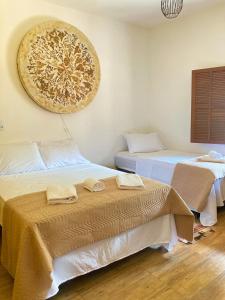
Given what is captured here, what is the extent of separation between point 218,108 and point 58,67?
7.13 ft

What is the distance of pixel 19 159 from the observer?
2.90 metres

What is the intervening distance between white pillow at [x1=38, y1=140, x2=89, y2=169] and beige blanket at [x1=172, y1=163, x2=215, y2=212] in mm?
1217

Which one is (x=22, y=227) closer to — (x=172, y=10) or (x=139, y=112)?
(x=172, y=10)

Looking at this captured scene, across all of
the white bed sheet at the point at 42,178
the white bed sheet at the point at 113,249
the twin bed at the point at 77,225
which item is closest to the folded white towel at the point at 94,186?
the twin bed at the point at 77,225

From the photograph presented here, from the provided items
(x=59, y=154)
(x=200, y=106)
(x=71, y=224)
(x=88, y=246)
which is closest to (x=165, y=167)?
(x=200, y=106)

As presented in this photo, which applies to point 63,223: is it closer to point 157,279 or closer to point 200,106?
point 157,279

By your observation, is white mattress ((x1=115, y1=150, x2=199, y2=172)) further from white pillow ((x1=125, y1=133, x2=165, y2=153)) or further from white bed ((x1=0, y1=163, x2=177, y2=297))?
white bed ((x1=0, y1=163, x2=177, y2=297))

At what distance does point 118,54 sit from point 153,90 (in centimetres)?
88

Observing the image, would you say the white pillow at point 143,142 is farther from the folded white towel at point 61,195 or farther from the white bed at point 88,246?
the folded white towel at point 61,195

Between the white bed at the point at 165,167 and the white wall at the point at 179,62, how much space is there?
442 millimetres

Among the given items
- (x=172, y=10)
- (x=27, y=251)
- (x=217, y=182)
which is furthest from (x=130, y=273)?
(x=172, y=10)

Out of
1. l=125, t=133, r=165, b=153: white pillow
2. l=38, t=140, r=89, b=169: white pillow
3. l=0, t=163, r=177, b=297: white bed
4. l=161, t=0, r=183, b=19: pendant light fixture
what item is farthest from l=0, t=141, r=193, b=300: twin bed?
l=161, t=0, r=183, b=19: pendant light fixture

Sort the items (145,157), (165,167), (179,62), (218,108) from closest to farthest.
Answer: (165,167), (218,108), (145,157), (179,62)

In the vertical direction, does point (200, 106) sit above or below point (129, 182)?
above
